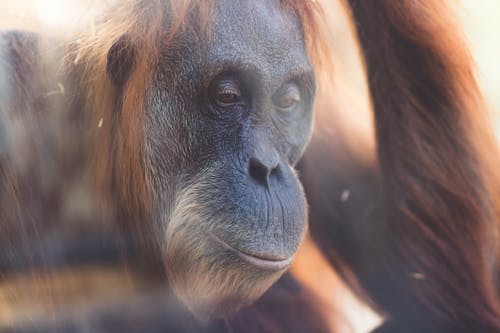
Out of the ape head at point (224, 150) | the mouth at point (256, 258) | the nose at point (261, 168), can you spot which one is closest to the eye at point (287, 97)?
the ape head at point (224, 150)

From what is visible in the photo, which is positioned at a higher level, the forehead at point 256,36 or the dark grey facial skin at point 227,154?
the forehead at point 256,36

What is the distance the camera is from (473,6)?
1.26 m

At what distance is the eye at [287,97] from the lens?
3.54 ft

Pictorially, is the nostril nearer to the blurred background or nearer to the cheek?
the cheek

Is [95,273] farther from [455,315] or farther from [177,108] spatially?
[455,315]

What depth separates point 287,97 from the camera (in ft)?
3.55

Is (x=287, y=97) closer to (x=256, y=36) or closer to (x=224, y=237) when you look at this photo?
(x=256, y=36)

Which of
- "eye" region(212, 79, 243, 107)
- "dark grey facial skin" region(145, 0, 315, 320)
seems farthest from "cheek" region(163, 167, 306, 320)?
"eye" region(212, 79, 243, 107)

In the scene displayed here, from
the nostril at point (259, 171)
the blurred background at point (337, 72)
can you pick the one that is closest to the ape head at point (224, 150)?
the nostril at point (259, 171)

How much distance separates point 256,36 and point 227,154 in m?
0.20

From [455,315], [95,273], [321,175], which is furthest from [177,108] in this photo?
[455,315]

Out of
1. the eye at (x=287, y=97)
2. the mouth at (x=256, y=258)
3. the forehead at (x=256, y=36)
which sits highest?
the forehead at (x=256, y=36)

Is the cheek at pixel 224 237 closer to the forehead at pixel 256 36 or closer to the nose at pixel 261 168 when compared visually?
the nose at pixel 261 168

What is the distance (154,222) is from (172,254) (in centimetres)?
7
